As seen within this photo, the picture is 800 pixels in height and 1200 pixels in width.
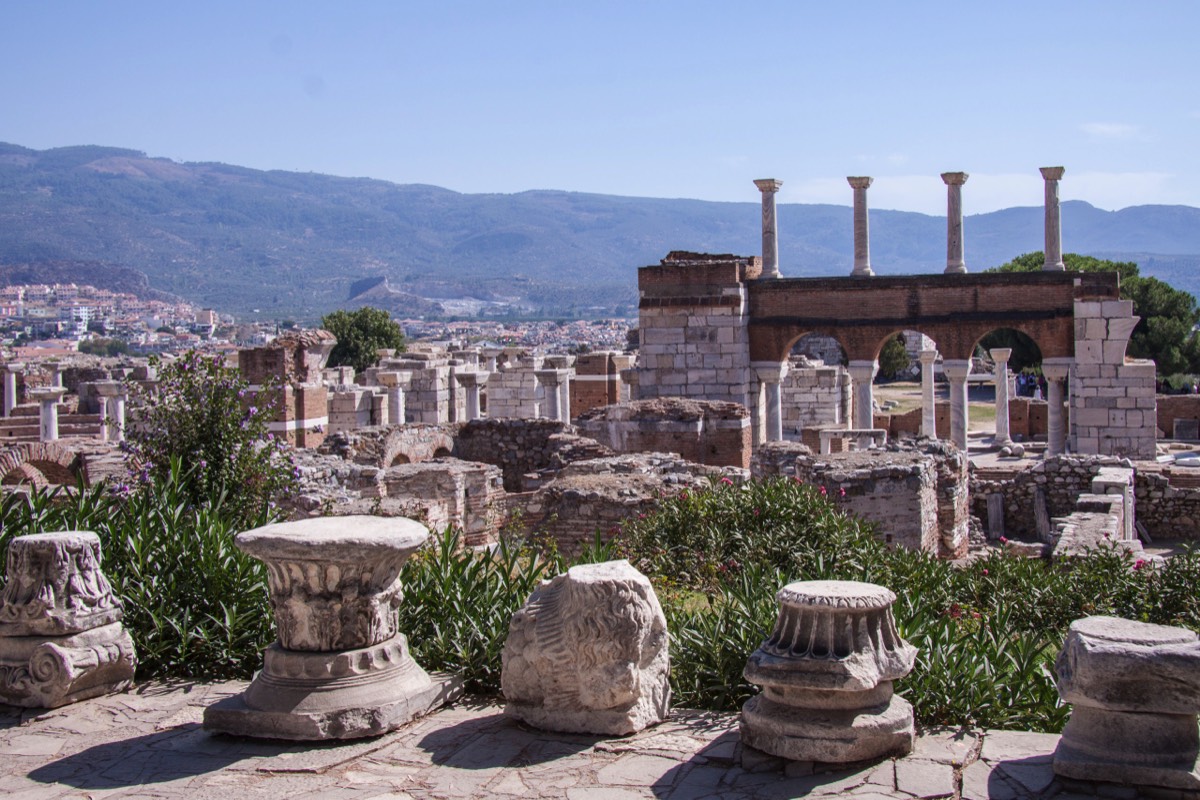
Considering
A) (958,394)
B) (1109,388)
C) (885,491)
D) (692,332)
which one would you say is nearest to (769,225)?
(692,332)

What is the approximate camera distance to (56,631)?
6.77m

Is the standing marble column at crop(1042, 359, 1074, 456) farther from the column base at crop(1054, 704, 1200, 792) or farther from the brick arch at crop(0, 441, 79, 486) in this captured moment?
the column base at crop(1054, 704, 1200, 792)

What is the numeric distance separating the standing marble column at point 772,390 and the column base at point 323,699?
21.0 meters

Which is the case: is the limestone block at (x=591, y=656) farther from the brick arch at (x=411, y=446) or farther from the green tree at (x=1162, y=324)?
the green tree at (x=1162, y=324)

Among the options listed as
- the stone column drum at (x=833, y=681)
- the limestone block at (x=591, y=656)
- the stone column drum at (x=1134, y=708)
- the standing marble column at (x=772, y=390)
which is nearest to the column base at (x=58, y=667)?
the limestone block at (x=591, y=656)

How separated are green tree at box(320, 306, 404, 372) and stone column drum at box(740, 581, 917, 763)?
63.9m

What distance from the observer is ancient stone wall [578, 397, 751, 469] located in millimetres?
20000

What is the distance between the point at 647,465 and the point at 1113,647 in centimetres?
1031

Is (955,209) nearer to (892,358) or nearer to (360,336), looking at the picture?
(892,358)

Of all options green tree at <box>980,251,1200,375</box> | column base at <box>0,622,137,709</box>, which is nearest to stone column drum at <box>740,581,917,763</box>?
column base at <box>0,622,137,709</box>

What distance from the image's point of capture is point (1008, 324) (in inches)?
1022

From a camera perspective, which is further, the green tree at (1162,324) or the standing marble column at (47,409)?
the green tree at (1162,324)

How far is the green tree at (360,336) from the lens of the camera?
68.6m

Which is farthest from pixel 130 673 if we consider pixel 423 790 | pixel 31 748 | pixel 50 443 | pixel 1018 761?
pixel 50 443
